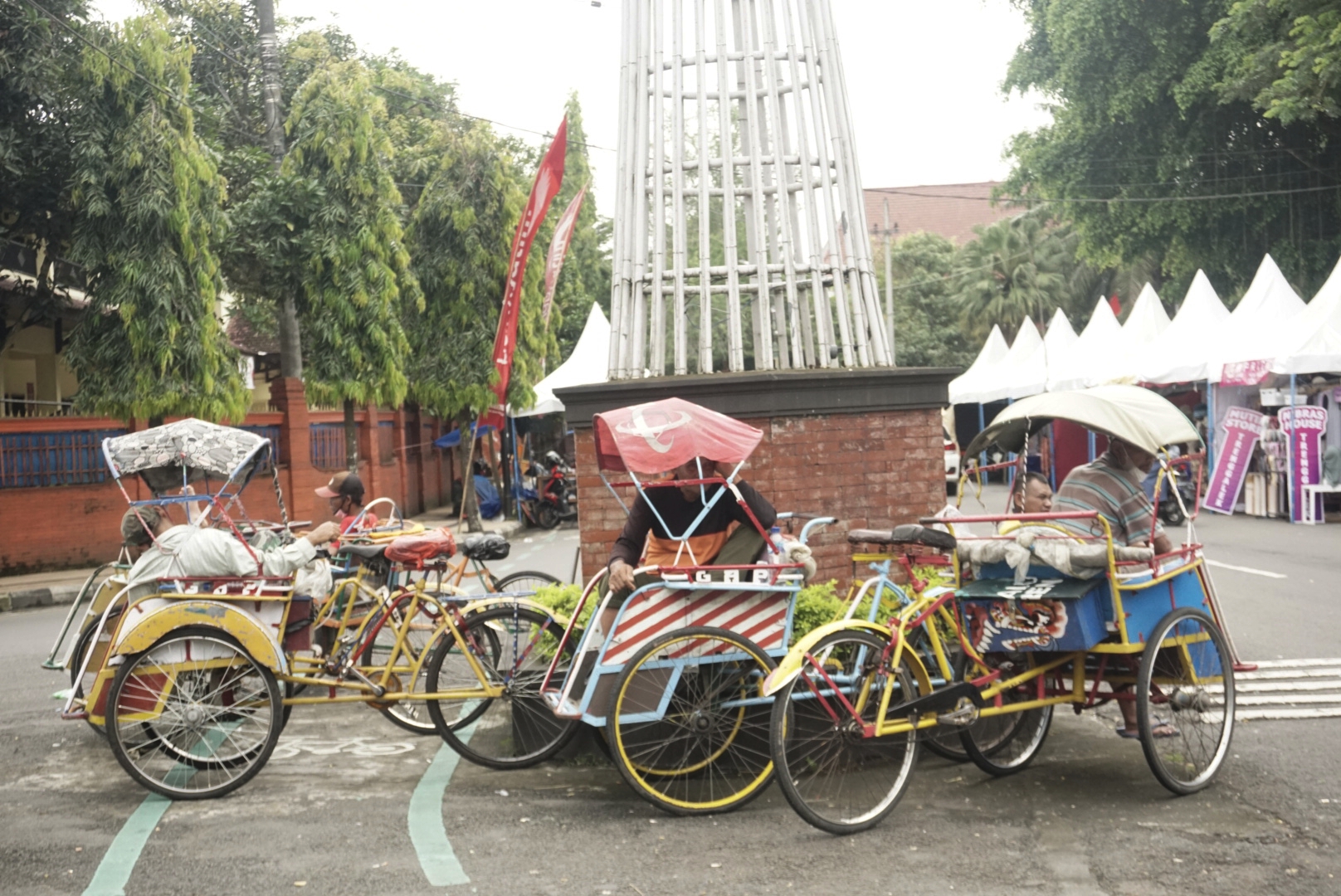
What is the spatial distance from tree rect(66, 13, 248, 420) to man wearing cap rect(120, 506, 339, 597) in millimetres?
10954

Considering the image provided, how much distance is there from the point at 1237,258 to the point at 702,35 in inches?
1070

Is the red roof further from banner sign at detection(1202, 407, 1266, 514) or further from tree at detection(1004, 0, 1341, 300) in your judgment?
banner sign at detection(1202, 407, 1266, 514)

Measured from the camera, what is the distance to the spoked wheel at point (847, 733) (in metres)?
5.38

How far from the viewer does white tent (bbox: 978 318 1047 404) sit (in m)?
28.5

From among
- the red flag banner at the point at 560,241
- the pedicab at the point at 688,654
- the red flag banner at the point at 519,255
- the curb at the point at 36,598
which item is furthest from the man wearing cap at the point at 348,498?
the red flag banner at the point at 560,241

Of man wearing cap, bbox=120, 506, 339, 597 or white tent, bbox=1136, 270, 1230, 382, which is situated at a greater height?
white tent, bbox=1136, 270, 1230, 382

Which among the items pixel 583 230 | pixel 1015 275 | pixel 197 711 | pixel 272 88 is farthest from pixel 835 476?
pixel 1015 275

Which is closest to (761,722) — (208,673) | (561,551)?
(208,673)

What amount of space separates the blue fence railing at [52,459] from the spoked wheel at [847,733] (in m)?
14.6

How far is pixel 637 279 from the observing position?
8602 mm

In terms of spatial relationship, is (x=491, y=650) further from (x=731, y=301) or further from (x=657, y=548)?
(x=731, y=301)

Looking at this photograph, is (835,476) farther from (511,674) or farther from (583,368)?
(583,368)

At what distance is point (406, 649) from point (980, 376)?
2631 centimetres

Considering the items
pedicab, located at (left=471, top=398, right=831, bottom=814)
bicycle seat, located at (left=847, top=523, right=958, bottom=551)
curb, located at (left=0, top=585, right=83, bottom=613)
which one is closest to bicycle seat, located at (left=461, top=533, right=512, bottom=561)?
pedicab, located at (left=471, top=398, right=831, bottom=814)
